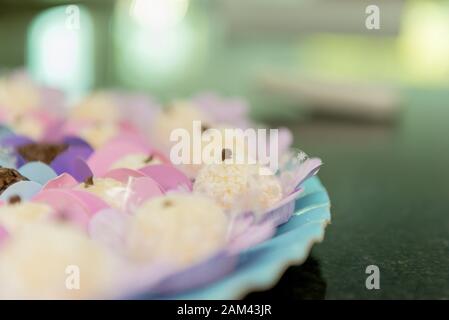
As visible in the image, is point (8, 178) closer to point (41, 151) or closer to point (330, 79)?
point (41, 151)

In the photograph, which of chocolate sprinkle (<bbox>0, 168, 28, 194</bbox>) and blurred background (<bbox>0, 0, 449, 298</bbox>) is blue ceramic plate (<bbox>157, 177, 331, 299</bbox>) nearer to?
blurred background (<bbox>0, 0, 449, 298</bbox>)

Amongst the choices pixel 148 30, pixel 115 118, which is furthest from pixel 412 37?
pixel 115 118

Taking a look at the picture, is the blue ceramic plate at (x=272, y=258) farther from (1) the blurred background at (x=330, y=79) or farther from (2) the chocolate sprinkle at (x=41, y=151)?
(2) the chocolate sprinkle at (x=41, y=151)

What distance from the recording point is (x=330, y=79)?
2.04 m

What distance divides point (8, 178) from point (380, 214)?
40cm

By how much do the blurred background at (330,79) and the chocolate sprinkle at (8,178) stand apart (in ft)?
0.74

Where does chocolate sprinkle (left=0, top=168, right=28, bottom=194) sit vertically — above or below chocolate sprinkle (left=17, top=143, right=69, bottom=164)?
below

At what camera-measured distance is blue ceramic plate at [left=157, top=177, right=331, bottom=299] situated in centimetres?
45

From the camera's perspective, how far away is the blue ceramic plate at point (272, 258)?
45 centimetres

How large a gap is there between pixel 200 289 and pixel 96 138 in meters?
0.48

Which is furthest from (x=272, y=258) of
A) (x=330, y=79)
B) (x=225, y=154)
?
(x=330, y=79)

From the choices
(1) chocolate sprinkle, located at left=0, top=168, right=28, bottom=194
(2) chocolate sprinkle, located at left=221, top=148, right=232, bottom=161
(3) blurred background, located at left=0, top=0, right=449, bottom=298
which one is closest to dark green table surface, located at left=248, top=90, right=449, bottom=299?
(3) blurred background, located at left=0, top=0, right=449, bottom=298

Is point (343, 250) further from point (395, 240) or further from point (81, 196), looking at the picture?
point (81, 196)
